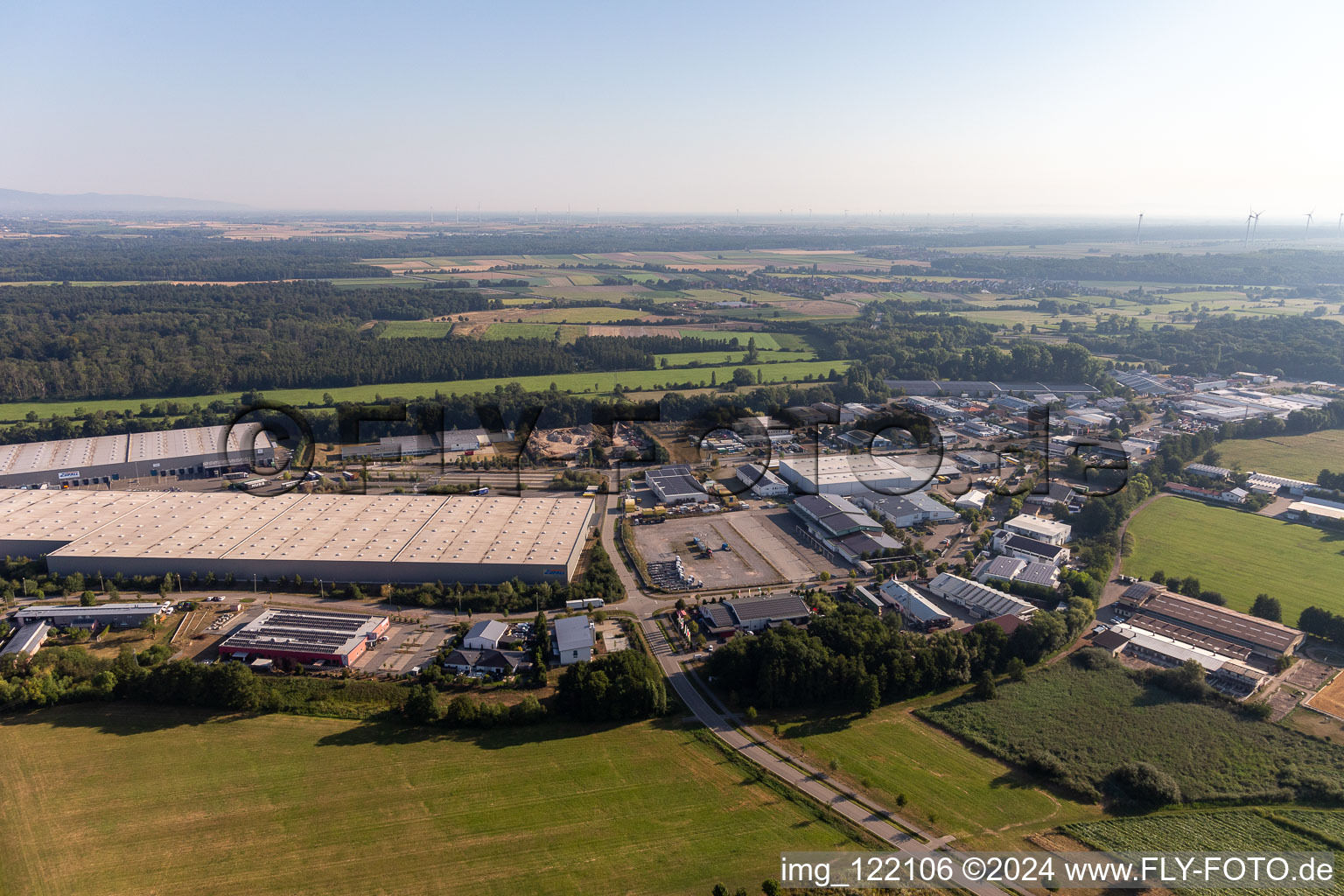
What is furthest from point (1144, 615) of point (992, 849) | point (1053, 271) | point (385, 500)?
point (1053, 271)

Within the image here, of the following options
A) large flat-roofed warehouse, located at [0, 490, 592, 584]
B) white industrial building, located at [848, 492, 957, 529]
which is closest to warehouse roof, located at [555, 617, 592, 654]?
large flat-roofed warehouse, located at [0, 490, 592, 584]

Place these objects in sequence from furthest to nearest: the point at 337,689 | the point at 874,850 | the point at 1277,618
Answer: the point at 1277,618, the point at 337,689, the point at 874,850

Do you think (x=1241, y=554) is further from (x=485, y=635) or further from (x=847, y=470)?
(x=485, y=635)

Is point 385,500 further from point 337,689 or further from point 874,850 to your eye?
point 874,850

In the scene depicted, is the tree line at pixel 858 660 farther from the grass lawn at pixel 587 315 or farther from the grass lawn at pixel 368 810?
the grass lawn at pixel 587 315

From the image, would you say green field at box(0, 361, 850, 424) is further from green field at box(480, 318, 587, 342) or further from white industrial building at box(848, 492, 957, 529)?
white industrial building at box(848, 492, 957, 529)

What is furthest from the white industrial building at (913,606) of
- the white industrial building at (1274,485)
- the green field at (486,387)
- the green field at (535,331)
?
the green field at (535,331)
